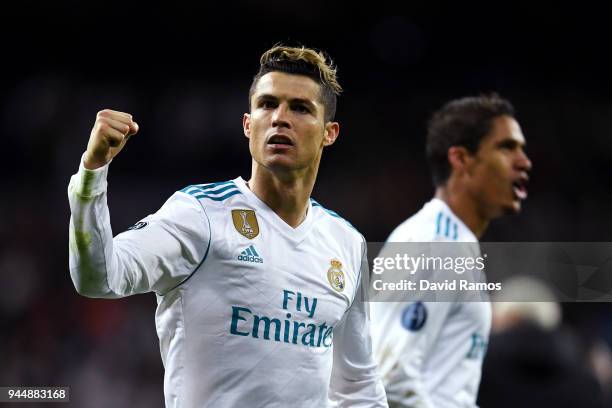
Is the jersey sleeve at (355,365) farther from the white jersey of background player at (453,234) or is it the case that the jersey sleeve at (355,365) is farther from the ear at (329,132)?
the white jersey of background player at (453,234)

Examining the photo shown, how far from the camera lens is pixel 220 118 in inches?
408

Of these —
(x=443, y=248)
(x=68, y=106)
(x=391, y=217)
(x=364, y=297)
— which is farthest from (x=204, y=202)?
(x=68, y=106)

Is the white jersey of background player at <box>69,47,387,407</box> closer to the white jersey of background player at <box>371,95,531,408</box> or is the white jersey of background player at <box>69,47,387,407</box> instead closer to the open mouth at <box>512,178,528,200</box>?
the white jersey of background player at <box>371,95,531,408</box>

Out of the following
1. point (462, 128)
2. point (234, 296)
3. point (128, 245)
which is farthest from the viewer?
point (462, 128)

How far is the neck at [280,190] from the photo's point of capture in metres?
3.43

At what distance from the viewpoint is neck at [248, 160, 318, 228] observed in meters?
3.43

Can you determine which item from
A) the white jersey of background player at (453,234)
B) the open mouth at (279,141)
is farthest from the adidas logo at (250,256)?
the white jersey of background player at (453,234)

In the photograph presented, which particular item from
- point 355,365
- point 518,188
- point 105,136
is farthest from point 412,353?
point 105,136

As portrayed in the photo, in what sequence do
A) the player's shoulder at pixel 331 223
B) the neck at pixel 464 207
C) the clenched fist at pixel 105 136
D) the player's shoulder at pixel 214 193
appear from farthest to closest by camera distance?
the neck at pixel 464 207
the player's shoulder at pixel 331 223
the player's shoulder at pixel 214 193
the clenched fist at pixel 105 136

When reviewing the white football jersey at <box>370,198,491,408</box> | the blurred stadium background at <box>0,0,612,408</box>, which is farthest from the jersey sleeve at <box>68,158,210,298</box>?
the blurred stadium background at <box>0,0,612,408</box>

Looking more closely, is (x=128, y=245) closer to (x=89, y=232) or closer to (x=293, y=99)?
(x=89, y=232)

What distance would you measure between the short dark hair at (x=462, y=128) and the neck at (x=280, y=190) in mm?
2413

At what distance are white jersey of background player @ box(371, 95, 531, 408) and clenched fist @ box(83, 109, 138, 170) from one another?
242 centimetres

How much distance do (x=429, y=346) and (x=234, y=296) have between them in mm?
1760
